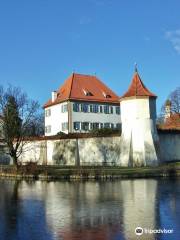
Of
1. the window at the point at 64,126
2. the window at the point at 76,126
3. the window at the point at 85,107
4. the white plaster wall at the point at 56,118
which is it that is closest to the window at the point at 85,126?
the window at the point at 76,126

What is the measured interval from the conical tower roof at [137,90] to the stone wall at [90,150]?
172 inches

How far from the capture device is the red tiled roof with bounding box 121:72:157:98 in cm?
A: 4406

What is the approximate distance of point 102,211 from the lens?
1788cm

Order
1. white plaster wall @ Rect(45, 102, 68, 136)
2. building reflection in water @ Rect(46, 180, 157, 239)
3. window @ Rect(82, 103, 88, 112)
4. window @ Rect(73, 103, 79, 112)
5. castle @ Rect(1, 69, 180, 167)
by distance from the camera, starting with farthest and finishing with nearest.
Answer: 1. white plaster wall @ Rect(45, 102, 68, 136)
2. window @ Rect(82, 103, 88, 112)
3. window @ Rect(73, 103, 79, 112)
4. castle @ Rect(1, 69, 180, 167)
5. building reflection in water @ Rect(46, 180, 157, 239)

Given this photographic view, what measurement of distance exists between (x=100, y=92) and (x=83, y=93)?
10.6 ft

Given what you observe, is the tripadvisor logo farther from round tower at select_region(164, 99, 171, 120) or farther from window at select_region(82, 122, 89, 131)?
round tower at select_region(164, 99, 171, 120)

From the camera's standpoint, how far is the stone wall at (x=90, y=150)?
4553 centimetres

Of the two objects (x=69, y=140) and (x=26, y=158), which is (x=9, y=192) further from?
(x=26, y=158)

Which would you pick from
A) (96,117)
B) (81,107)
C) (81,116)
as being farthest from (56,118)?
(96,117)

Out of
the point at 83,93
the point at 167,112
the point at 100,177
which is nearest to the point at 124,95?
the point at 100,177

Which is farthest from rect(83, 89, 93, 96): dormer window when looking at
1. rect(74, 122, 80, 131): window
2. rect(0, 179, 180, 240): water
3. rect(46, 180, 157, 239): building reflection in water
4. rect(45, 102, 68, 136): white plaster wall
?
rect(0, 179, 180, 240): water

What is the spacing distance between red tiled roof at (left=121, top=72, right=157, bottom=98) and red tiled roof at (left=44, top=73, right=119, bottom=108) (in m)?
16.2

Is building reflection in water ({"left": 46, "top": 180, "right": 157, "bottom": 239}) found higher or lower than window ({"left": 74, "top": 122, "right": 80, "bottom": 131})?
lower

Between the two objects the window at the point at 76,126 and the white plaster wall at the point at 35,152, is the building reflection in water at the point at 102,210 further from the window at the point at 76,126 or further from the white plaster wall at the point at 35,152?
the window at the point at 76,126
